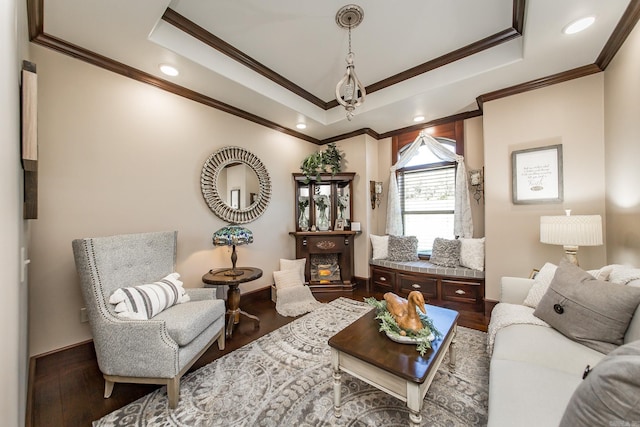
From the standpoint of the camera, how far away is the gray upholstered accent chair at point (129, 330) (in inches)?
62.8

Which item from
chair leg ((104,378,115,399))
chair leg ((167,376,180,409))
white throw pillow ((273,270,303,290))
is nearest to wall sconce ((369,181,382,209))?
white throw pillow ((273,270,303,290))

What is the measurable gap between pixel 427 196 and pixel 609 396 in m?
3.82

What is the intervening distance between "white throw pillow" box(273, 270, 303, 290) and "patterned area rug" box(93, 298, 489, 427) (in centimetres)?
120

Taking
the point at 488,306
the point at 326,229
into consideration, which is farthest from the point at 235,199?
the point at 488,306

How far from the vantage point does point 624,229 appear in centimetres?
208

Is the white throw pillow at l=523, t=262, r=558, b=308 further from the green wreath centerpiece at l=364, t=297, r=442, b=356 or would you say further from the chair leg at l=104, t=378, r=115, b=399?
the chair leg at l=104, t=378, r=115, b=399

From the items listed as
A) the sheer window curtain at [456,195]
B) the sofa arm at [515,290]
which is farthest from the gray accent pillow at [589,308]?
the sheer window curtain at [456,195]

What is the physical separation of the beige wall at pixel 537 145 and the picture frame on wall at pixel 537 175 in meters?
0.05

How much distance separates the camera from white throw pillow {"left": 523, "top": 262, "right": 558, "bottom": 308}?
196 centimetres

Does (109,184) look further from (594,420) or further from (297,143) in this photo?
(594,420)

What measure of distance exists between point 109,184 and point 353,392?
9.04 feet

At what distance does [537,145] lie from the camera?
276 cm

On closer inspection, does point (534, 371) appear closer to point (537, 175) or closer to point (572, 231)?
point (572, 231)

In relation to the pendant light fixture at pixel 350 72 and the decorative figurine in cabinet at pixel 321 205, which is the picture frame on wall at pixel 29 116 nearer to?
the pendant light fixture at pixel 350 72
